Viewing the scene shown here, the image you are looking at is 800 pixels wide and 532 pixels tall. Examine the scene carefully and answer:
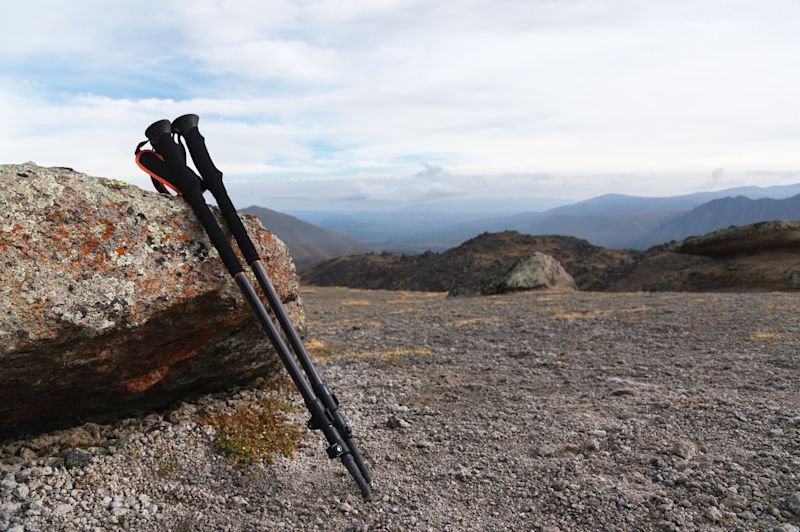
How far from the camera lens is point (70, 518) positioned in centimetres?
518

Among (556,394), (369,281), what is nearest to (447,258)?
(369,281)

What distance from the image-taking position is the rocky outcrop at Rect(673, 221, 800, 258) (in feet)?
116

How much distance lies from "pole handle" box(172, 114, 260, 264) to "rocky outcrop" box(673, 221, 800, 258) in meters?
40.7

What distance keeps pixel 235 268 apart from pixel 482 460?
4.16 meters

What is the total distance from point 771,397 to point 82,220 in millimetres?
10758

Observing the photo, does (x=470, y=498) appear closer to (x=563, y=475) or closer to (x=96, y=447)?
(x=563, y=475)

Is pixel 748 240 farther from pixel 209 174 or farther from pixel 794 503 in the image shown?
pixel 209 174

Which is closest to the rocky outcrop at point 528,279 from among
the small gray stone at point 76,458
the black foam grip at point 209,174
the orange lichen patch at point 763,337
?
the orange lichen patch at point 763,337

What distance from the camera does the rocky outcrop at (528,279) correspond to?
3497 cm

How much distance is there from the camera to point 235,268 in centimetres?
589

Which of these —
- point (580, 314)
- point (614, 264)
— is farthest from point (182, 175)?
point (614, 264)

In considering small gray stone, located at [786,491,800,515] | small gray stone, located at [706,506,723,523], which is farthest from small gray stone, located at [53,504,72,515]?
small gray stone, located at [786,491,800,515]

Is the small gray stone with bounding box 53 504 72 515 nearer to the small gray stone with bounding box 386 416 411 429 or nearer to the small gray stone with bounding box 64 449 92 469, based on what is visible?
the small gray stone with bounding box 64 449 92 469

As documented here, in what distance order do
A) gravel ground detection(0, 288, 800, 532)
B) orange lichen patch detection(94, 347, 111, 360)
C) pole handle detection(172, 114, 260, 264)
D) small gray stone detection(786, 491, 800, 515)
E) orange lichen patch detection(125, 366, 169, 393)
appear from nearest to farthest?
small gray stone detection(786, 491, 800, 515) → gravel ground detection(0, 288, 800, 532) → orange lichen patch detection(94, 347, 111, 360) → pole handle detection(172, 114, 260, 264) → orange lichen patch detection(125, 366, 169, 393)
